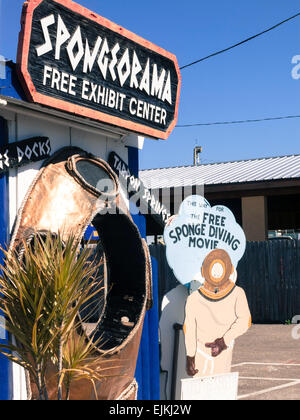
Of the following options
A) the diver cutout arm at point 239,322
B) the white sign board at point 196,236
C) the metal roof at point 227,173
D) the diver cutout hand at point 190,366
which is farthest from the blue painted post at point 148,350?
the metal roof at point 227,173

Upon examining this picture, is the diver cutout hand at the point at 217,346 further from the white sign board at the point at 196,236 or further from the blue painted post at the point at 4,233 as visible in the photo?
the blue painted post at the point at 4,233

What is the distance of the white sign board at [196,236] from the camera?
7.54m

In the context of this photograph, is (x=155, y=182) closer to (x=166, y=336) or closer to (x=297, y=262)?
(x=297, y=262)

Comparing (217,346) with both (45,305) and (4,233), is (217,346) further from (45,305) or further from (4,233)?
(45,305)

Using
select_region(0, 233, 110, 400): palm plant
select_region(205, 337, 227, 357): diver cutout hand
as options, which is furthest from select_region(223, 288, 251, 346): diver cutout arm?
select_region(0, 233, 110, 400): palm plant

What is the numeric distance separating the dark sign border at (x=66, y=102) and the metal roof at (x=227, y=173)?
1576cm

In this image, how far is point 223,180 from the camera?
24.4 metres

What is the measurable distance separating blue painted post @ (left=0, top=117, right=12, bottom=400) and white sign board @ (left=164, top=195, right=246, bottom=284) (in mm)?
2304

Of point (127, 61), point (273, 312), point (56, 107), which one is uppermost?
point (127, 61)

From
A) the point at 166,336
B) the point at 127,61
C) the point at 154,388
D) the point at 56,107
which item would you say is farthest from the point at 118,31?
the point at 154,388
